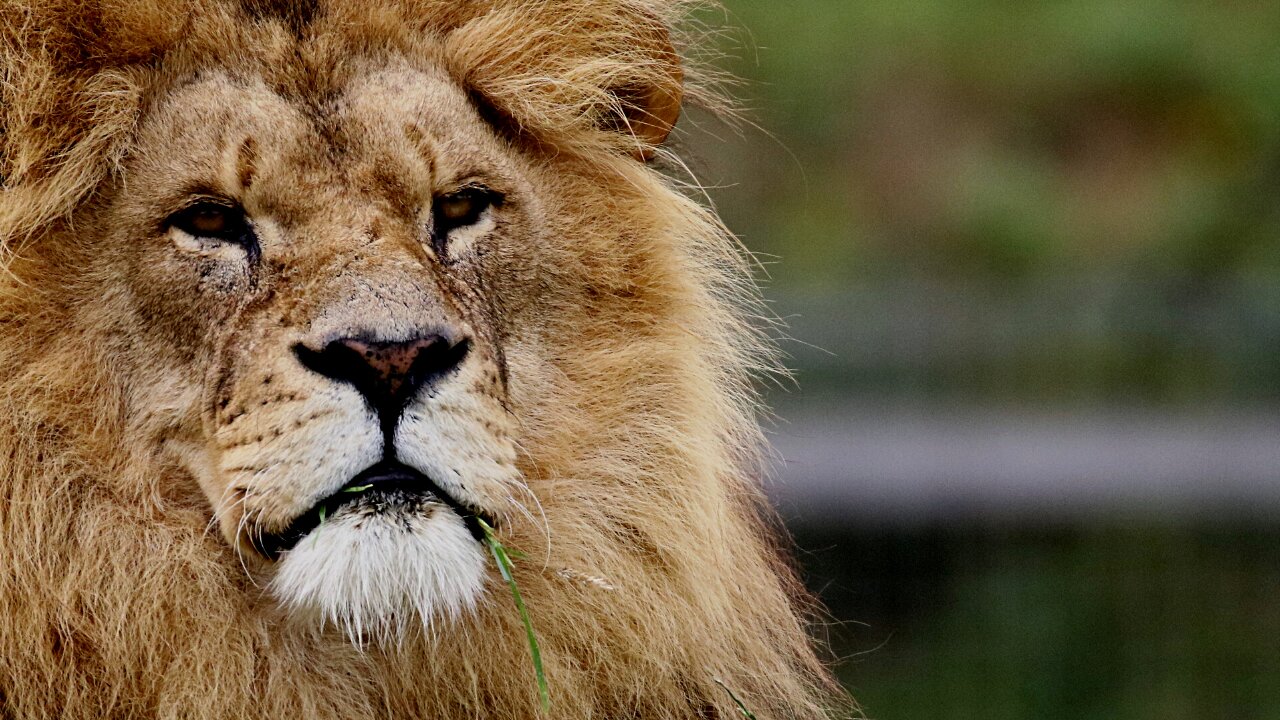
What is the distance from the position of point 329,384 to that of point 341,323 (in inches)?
3.4

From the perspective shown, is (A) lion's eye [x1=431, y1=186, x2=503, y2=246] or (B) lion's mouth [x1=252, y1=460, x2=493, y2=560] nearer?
(B) lion's mouth [x1=252, y1=460, x2=493, y2=560]

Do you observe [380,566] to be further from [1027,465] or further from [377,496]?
[1027,465]

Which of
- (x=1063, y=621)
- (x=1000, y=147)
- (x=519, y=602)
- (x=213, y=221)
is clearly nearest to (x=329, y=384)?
(x=213, y=221)

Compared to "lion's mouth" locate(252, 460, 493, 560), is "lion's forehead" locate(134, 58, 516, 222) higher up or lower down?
higher up

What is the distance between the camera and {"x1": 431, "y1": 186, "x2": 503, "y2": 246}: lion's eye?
7.90 feet

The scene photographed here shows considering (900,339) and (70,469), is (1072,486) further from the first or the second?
(70,469)

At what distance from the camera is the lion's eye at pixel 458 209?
2.41m

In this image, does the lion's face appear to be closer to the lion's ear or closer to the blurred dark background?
the lion's ear

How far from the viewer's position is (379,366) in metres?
2.08

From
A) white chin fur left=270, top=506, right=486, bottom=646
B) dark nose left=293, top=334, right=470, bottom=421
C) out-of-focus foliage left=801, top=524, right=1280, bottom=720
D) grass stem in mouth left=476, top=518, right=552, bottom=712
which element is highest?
dark nose left=293, top=334, right=470, bottom=421

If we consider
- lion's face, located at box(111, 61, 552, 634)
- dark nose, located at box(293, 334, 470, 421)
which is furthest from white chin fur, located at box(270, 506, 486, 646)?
dark nose, located at box(293, 334, 470, 421)

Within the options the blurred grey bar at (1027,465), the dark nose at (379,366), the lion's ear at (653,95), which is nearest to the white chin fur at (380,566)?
the dark nose at (379,366)

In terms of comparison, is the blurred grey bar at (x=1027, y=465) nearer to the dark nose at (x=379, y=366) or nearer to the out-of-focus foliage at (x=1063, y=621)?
the out-of-focus foliage at (x=1063, y=621)

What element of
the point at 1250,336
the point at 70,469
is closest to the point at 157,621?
the point at 70,469
